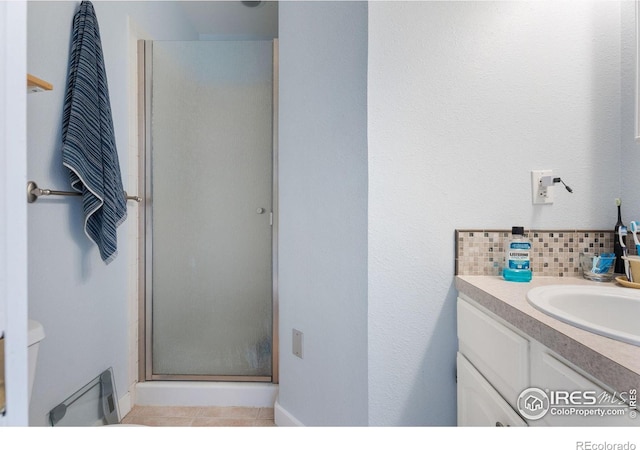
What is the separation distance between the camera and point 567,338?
58cm

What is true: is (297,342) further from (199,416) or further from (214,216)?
(214,216)

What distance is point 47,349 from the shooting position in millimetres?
1167

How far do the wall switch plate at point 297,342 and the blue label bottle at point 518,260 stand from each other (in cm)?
81

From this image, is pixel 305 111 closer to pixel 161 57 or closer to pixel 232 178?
pixel 232 178

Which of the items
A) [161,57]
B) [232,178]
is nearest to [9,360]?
[232,178]

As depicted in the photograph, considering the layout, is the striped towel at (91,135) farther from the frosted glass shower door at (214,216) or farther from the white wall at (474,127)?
the white wall at (474,127)

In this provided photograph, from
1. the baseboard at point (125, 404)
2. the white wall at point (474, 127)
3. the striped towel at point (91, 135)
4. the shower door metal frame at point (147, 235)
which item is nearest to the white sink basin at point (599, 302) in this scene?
the white wall at point (474, 127)

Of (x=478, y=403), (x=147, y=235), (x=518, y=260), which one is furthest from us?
(x=147, y=235)

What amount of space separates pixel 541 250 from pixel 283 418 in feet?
4.13

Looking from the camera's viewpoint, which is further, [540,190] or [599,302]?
[540,190]

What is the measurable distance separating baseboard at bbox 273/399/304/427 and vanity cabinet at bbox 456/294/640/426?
0.71 meters

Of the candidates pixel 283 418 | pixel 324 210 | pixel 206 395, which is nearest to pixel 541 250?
pixel 324 210

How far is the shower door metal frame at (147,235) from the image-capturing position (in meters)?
1.67

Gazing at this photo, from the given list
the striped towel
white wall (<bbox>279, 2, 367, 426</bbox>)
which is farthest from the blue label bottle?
the striped towel
